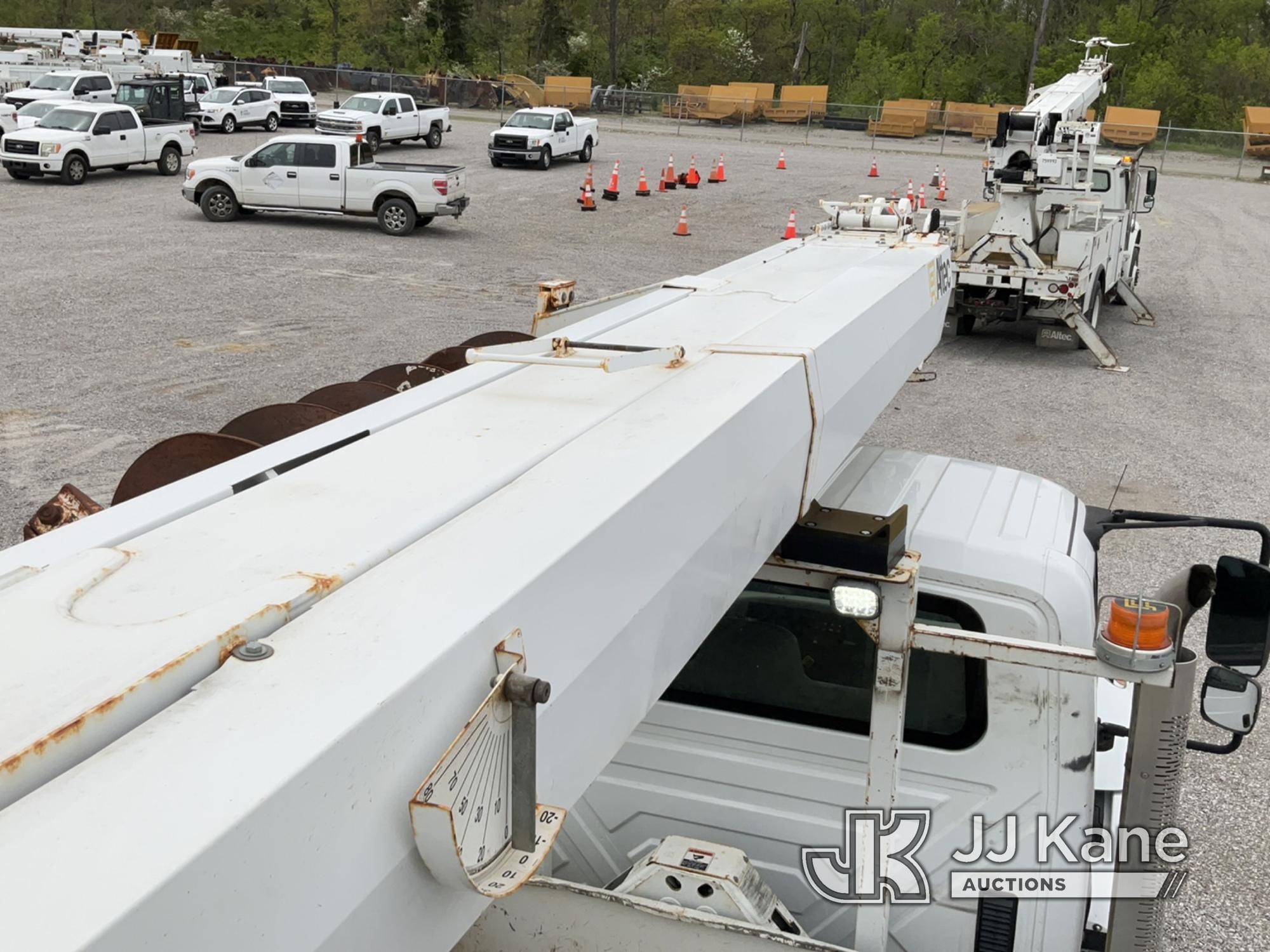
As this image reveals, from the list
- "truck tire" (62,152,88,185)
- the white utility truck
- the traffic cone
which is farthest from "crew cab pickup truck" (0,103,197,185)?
the white utility truck

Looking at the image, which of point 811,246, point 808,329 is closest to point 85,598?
point 808,329

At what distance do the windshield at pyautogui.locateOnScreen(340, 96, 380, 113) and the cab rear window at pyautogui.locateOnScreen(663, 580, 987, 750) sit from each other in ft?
119

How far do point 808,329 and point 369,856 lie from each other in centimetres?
211

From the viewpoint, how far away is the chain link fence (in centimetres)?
5084

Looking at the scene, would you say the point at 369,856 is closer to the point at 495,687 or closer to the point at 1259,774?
the point at 495,687

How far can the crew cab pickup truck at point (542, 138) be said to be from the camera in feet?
110

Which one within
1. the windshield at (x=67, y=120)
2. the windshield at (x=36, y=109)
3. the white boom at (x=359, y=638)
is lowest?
the white boom at (x=359, y=638)

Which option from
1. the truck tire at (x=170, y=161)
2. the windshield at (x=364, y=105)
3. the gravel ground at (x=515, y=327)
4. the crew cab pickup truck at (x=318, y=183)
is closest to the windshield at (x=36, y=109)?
the gravel ground at (x=515, y=327)

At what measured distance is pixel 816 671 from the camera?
362 cm

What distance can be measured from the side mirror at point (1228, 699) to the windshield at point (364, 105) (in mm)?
37454

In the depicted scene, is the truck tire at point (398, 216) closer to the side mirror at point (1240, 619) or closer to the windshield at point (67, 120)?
the windshield at point (67, 120)

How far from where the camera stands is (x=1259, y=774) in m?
6.66

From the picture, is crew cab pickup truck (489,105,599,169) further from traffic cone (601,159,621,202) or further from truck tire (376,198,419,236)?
truck tire (376,198,419,236)

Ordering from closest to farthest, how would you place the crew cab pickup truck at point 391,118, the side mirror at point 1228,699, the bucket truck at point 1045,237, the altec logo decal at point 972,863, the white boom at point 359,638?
the white boom at point 359,638 → the side mirror at point 1228,699 → the altec logo decal at point 972,863 → the bucket truck at point 1045,237 → the crew cab pickup truck at point 391,118
